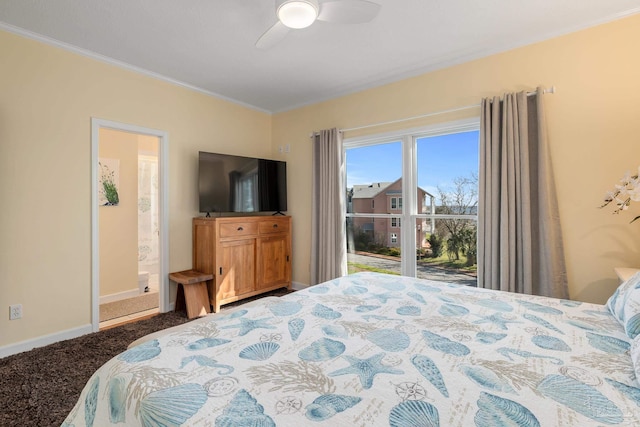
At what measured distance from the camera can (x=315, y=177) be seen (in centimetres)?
409

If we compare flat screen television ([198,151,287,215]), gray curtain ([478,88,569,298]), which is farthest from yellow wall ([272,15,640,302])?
flat screen television ([198,151,287,215])

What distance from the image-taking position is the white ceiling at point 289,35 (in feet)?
7.33

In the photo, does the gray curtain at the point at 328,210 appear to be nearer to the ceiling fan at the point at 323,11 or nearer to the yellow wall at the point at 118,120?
the yellow wall at the point at 118,120

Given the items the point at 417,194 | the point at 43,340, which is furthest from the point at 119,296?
the point at 417,194

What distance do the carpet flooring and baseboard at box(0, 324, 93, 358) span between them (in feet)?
0.24

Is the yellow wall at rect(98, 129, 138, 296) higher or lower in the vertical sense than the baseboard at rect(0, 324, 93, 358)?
Answer: higher

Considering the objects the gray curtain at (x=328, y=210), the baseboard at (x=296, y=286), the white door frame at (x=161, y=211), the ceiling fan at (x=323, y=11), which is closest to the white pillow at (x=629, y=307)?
the ceiling fan at (x=323, y=11)

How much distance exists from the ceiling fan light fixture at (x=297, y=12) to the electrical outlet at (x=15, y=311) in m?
3.07

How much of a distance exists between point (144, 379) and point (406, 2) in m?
2.62

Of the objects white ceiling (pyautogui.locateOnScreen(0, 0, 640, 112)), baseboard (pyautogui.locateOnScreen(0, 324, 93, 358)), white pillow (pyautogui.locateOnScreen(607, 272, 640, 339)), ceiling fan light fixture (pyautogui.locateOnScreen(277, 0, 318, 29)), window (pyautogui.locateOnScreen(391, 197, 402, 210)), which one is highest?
white ceiling (pyautogui.locateOnScreen(0, 0, 640, 112))

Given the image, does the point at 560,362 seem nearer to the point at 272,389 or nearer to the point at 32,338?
the point at 272,389

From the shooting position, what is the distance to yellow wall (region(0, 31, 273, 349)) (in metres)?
2.50

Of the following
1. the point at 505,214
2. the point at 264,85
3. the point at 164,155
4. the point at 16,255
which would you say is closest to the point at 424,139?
the point at 505,214

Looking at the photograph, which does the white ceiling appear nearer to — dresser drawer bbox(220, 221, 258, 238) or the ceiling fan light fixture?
the ceiling fan light fixture
